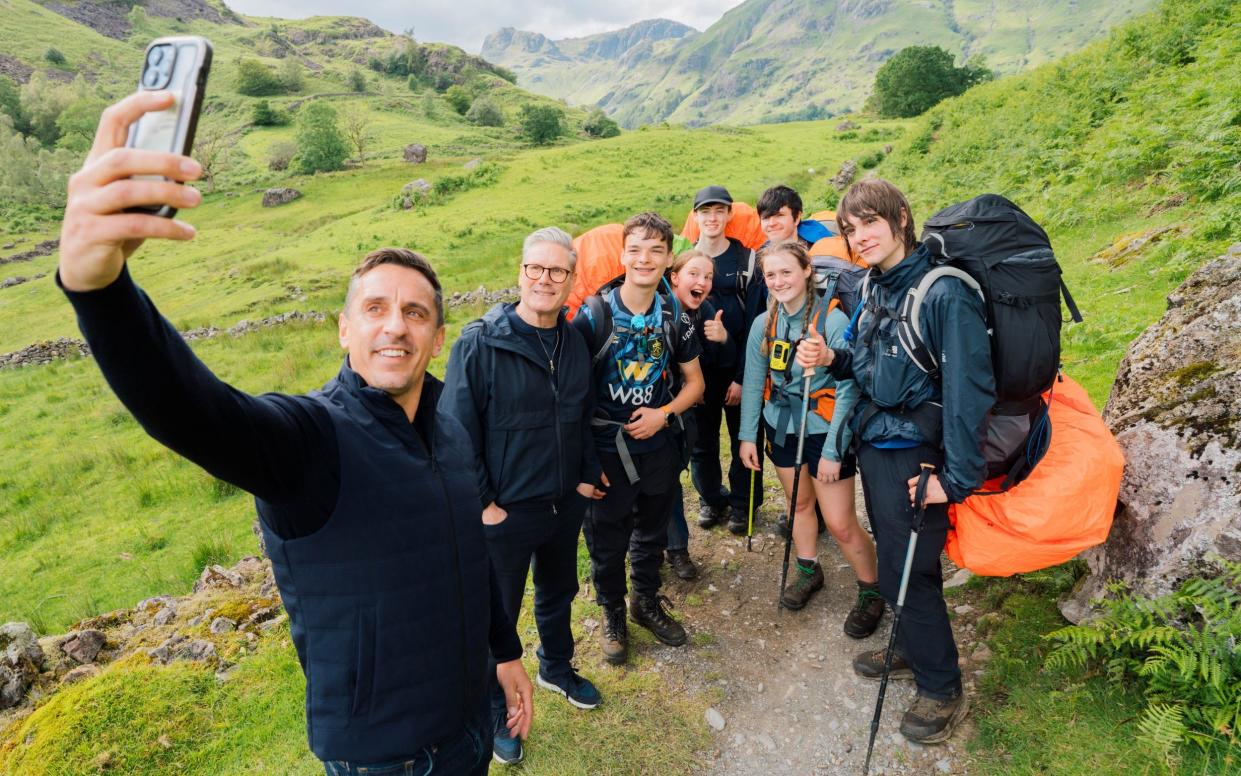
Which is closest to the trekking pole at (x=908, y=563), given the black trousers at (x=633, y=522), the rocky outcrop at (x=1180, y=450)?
the rocky outcrop at (x=1180, y=450)

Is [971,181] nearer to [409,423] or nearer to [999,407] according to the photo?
[999,407]

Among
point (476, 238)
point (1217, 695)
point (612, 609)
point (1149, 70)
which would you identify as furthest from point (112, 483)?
point (1149, 70)

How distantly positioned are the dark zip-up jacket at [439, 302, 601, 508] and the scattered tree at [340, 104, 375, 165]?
6209 cm

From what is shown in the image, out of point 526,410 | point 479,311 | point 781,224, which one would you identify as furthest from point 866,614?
point 479,311

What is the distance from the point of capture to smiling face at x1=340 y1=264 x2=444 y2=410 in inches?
82.8

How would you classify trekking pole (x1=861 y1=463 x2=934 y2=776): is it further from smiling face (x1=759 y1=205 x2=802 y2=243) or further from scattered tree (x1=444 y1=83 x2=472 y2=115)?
scattered tree (x1=444 y1=83 x2=472 y2=115)

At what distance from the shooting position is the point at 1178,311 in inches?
173

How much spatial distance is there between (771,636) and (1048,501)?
2.60m

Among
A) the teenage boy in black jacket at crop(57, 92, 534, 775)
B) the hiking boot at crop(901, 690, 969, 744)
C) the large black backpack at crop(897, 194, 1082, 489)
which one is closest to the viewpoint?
the teenage boy in black jacket at crop(57, 92, 534, 775)

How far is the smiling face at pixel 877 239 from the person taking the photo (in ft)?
11.7

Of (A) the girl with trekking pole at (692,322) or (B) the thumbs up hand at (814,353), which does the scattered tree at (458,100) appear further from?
(B) the thumbs up hand at (814,353)

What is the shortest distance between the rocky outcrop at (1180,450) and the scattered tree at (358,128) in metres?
63.7

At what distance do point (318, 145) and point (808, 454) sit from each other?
63.1 metres

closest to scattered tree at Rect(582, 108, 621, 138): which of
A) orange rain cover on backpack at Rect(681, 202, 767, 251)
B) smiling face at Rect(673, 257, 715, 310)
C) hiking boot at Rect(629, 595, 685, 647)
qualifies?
orange rain cover on backpack at Rect(681, 202, 767, 251)
